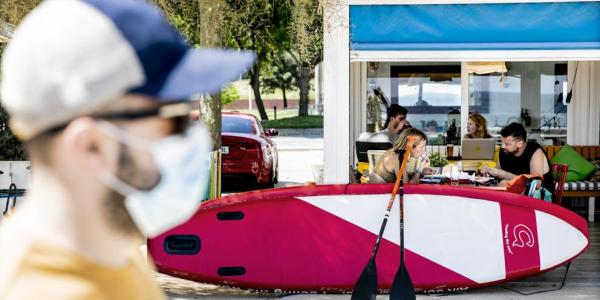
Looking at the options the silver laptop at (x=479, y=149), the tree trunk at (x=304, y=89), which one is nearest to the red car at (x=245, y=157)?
the silver laptop at (x=479, y=149)

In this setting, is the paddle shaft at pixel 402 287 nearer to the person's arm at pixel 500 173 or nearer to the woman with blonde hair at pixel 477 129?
the person's arm at pixel 500 173

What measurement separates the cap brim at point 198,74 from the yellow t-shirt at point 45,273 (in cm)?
28

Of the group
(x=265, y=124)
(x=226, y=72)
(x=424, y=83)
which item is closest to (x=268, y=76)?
(x=265, y=124)

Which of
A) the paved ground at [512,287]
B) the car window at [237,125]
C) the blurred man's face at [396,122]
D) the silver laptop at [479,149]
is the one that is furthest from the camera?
the car window at [237,125]

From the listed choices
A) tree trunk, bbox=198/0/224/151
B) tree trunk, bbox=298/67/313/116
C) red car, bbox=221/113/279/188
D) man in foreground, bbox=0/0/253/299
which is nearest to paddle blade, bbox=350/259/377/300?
tree trunk, bbox=198/0/224/151

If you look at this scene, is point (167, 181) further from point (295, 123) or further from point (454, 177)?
point (295, 123)

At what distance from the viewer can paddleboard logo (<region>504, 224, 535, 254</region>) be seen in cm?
788

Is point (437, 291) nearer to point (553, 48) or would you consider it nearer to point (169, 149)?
point (553, 48)

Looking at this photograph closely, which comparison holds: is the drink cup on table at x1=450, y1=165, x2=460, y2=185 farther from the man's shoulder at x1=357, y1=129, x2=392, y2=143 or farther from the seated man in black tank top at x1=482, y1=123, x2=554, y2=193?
the man's shoulder at x1=357, y1=129, x2=392, y2=143

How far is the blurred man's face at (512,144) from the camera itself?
9.80 meters

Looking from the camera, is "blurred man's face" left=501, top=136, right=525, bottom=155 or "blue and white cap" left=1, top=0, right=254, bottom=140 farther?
"blurred man's face" left=501, top=136, right=525, bottom=155

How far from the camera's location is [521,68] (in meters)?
14.2

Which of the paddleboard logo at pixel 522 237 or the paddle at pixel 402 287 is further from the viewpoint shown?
the paddleboard logo at pixel 522 237

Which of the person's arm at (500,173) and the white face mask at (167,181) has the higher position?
the white face mask at (167,181)
